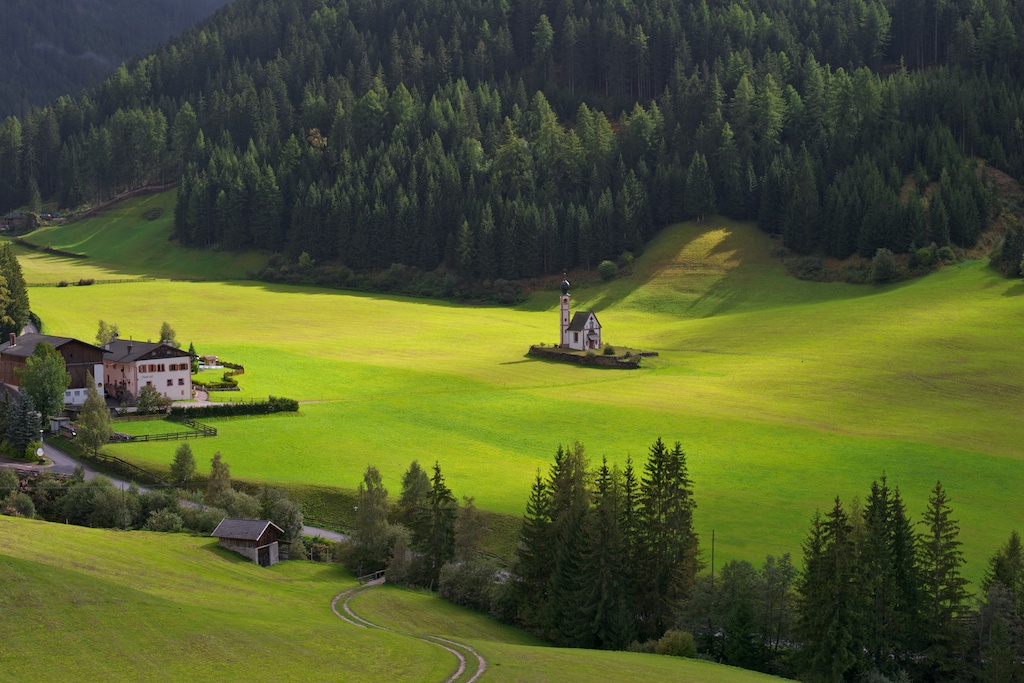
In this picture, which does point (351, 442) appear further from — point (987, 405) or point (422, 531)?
point (987, 405)

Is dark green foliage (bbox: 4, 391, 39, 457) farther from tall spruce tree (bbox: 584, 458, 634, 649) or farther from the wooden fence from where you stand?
tall spruce tree (bbox: 584, 458, 634, 649)

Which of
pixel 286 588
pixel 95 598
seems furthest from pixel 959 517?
pixel 95 598

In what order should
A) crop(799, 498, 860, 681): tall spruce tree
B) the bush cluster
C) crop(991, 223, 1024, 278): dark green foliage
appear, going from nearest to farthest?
crop(799, 498, 860, 681): tall spruce tree → crop(991, 223, 1024, 278): dark green foliage → the bush cluster

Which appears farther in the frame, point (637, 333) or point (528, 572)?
point (637, 333)

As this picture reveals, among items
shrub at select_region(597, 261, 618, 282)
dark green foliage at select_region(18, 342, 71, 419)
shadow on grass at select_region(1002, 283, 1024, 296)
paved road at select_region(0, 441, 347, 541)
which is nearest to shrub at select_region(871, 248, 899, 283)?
shadow on grass at select_region(1002, 283, 1024, 296)

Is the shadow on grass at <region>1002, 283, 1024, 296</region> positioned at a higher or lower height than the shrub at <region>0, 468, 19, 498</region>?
higher

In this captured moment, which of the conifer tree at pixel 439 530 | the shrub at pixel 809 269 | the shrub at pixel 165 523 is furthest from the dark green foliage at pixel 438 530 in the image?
the shrub at pixel 809 269
